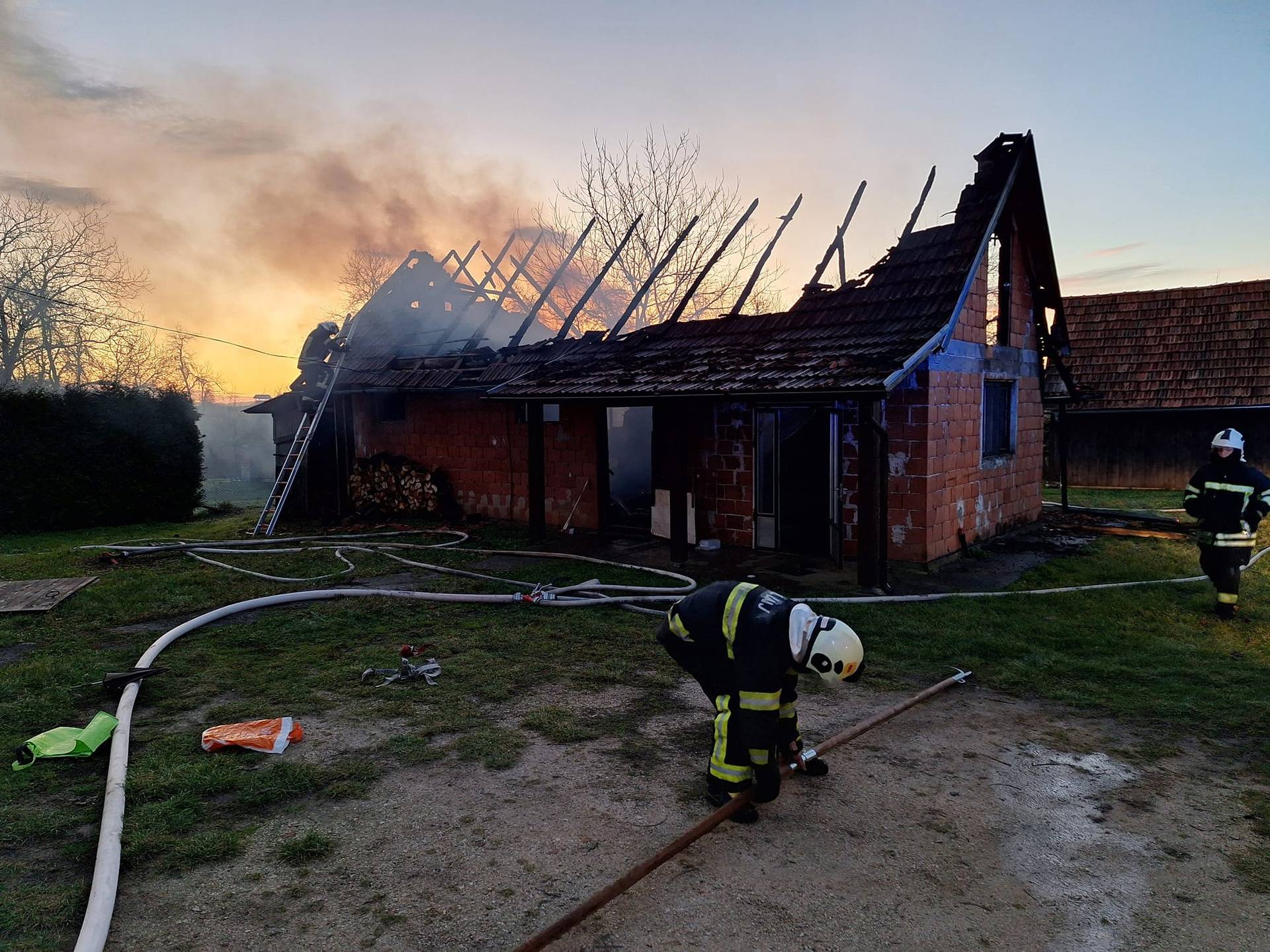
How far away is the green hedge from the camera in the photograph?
15.2 metres

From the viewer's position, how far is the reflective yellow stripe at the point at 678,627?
3896 mm

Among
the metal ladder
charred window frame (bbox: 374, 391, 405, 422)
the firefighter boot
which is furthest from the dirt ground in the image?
charred window frame (bbox: 374, 391, 405, 422)

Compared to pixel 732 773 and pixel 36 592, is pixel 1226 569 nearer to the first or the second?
pixel 732 773

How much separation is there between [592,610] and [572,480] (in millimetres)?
5500

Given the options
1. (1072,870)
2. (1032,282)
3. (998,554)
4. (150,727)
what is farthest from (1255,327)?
(150,727)

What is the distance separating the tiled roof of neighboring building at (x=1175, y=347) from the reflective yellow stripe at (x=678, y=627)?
17.8 metres

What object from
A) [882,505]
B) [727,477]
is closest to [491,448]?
[727,477]

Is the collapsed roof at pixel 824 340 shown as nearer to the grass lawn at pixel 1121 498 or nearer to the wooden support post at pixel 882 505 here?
the wooden support post at pixel 882 505

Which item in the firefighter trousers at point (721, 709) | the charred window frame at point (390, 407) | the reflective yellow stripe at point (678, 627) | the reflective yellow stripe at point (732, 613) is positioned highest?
the charred window frame at point (390, 407)

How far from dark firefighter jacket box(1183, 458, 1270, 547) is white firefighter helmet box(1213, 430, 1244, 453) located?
156 millimetres

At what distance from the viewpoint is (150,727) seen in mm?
4965

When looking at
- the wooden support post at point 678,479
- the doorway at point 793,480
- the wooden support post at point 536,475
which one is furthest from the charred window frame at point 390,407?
the doorway at point 793,480

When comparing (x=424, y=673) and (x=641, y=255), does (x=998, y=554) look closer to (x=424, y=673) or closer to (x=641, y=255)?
(x=424, y=673)

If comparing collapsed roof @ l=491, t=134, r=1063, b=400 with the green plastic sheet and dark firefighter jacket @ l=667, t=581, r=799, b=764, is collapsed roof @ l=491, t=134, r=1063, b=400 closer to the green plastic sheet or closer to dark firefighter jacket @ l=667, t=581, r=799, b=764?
dark firefighter jacket @ l=667, t=581, r=799, b=764
